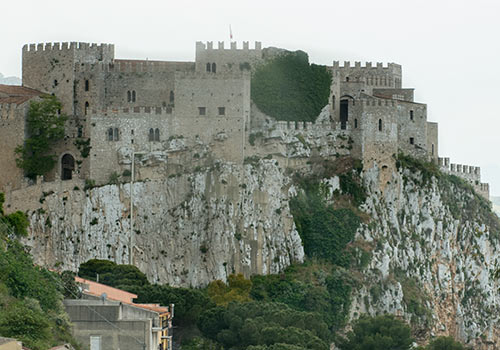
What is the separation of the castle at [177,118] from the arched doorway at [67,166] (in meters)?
0.06

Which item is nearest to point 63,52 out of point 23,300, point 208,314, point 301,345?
point 208,314

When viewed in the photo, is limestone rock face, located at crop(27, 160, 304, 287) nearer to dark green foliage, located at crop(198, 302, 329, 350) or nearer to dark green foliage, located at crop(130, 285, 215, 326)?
dark green foliage, located at crop(130, 285, 215, 326)

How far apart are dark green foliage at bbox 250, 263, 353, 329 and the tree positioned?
1458cm

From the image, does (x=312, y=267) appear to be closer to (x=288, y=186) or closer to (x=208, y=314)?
(x=288, y=186)

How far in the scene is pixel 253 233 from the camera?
97.5m

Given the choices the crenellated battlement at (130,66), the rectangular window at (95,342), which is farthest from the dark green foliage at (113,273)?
the rectangular window at (95,342)

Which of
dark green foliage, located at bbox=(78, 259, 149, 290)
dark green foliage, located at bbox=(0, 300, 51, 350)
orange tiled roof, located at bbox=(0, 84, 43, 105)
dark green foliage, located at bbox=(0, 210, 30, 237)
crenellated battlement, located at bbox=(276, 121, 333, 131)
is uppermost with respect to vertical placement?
orange tiled roof, located at bbox=(0, 84, 43, 105)

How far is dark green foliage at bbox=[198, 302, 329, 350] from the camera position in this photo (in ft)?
264

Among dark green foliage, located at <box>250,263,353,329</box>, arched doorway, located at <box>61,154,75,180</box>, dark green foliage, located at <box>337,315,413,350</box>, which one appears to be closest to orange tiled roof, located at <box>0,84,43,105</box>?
arched doorway, located at <box>61,154,75,180</box>

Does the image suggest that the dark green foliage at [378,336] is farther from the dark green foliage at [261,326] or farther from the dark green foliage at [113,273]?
the dark green foliage at [113,273]

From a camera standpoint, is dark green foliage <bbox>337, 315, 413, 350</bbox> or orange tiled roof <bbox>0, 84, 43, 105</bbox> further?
orange tiled roof <bbox>0, 84, 43, 105</bbox>

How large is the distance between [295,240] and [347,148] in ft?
26.7

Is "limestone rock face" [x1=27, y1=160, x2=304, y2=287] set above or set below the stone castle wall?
below

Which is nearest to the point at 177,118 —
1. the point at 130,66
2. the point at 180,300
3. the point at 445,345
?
the point at 130,66
